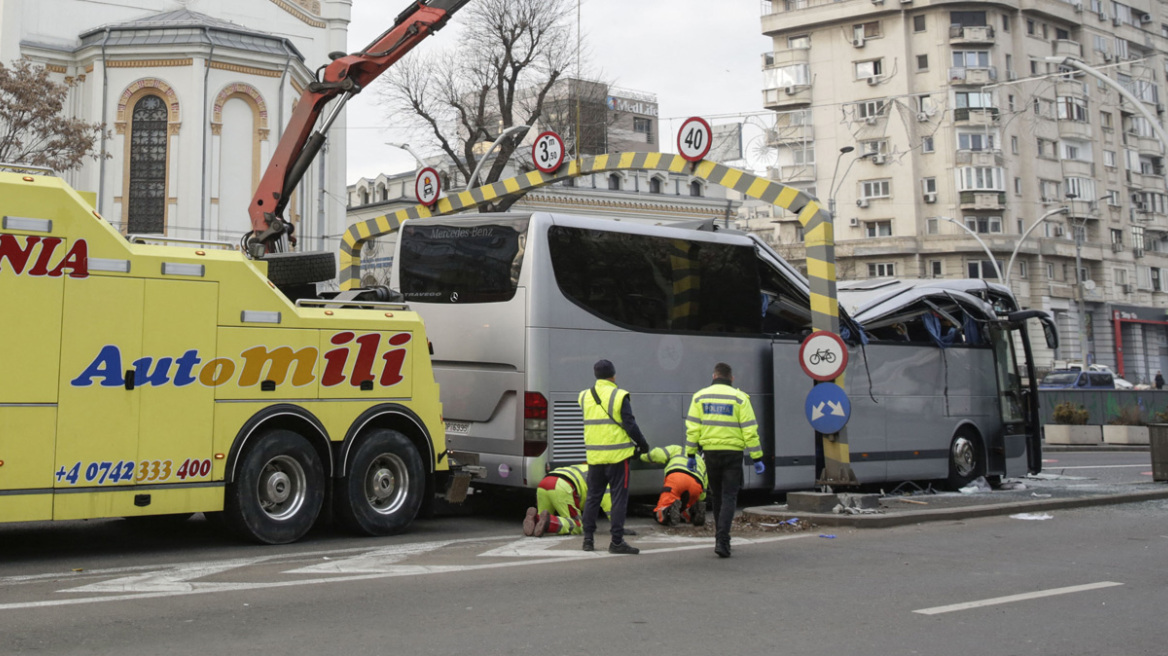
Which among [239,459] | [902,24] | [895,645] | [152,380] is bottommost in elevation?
[895,645]

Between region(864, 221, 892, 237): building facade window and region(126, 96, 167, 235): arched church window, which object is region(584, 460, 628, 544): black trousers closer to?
region(126, 96, 167, 235): arched church window

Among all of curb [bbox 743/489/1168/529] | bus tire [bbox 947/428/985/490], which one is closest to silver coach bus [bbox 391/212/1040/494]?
bus tire [bbox 947/428/985/490]

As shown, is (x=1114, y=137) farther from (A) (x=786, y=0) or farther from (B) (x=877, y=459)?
(B) (x=877, y=459)

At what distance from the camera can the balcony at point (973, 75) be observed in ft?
212

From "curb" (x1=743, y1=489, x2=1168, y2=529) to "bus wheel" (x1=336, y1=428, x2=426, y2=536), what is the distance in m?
3.72

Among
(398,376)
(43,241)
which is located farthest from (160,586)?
(398,376)

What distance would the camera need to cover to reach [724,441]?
32.0ft

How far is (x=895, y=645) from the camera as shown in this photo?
6.36 metres

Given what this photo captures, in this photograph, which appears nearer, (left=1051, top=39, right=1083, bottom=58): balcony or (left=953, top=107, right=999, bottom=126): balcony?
(left=953, top=107, right=999, bottom=126): balcony

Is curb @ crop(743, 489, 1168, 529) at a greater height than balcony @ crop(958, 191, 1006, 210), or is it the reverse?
balcony @ crop(958, 191, 1006, 210)

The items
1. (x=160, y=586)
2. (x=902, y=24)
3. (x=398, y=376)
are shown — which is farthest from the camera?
(x=902, y=24)

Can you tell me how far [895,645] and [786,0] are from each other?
70.7 meters

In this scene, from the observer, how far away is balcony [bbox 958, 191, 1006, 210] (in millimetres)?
63375

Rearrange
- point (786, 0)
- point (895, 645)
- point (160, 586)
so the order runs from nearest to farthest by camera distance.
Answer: point (895, 645) → point (160, 586) → point (786, 0)
